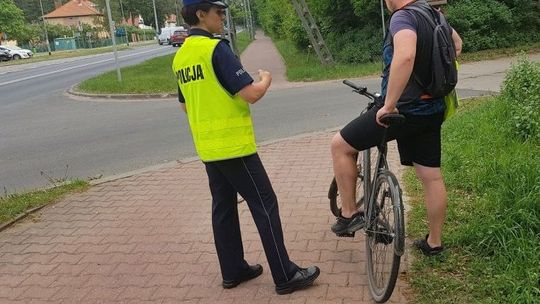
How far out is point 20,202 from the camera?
5.68 m

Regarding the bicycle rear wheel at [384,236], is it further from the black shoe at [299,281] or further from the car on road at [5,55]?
the car on road at [5,55]

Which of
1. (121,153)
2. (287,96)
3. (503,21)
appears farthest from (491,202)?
(503,21)

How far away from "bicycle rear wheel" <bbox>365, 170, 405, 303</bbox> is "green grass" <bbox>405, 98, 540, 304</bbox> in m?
0.22

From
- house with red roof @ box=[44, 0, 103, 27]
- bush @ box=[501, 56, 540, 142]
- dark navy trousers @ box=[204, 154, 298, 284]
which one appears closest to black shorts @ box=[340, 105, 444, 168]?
dark navy trousers @ box=[204, 154, 298, 284]

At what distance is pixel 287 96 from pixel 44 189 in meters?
7.56

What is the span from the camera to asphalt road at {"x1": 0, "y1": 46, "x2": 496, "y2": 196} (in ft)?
24.7

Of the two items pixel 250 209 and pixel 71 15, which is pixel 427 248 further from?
pixel 71 15

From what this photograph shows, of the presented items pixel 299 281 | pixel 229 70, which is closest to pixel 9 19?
pixel 229 70

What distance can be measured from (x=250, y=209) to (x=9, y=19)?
6449cm

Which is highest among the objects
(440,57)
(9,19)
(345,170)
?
(9,19)

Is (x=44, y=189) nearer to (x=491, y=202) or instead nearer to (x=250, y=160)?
(x=250, y=160)

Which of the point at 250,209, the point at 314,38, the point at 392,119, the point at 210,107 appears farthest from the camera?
the point at 314,38

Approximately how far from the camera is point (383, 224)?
126 inches

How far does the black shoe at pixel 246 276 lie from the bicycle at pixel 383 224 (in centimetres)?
77
